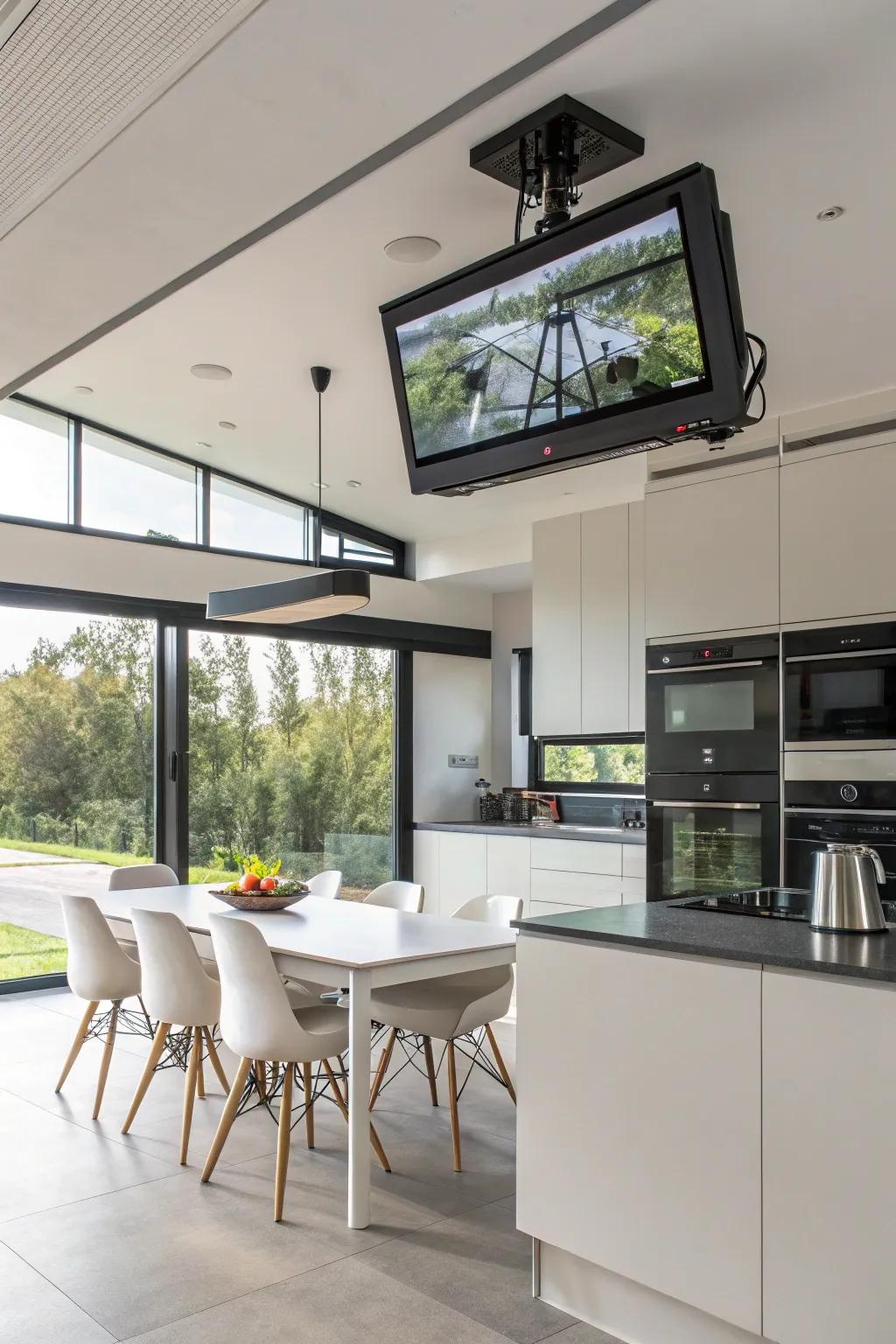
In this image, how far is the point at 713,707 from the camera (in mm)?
4523

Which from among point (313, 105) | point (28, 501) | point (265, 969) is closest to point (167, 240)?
point (313, 105)

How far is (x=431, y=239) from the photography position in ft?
12.0

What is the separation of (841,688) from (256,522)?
386 cm

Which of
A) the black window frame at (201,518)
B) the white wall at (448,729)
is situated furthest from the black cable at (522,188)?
the white wall at (448,729)

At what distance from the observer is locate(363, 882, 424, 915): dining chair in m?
4.65

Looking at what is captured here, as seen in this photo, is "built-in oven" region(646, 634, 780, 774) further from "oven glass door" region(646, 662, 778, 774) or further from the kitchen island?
the kitchen island

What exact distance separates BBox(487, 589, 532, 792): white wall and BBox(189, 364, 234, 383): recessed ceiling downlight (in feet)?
9.96

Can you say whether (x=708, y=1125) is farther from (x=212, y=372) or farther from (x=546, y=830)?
(x=212, y=372)

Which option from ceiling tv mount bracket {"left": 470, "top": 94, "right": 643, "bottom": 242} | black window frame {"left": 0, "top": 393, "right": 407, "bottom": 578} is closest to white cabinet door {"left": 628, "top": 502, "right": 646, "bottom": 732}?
black window frame {"left": 0, "top": 393, "right": 407, "bottom": 578}

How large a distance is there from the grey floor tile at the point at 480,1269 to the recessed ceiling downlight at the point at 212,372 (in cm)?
370

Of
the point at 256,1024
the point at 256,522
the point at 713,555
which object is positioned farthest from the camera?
the point at 256,522

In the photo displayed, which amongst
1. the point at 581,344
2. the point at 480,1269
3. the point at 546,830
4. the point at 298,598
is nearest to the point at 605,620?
the point at 546,830

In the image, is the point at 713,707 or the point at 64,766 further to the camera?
the point at 64,766

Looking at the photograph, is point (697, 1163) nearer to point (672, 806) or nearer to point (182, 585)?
point (672, 806)
